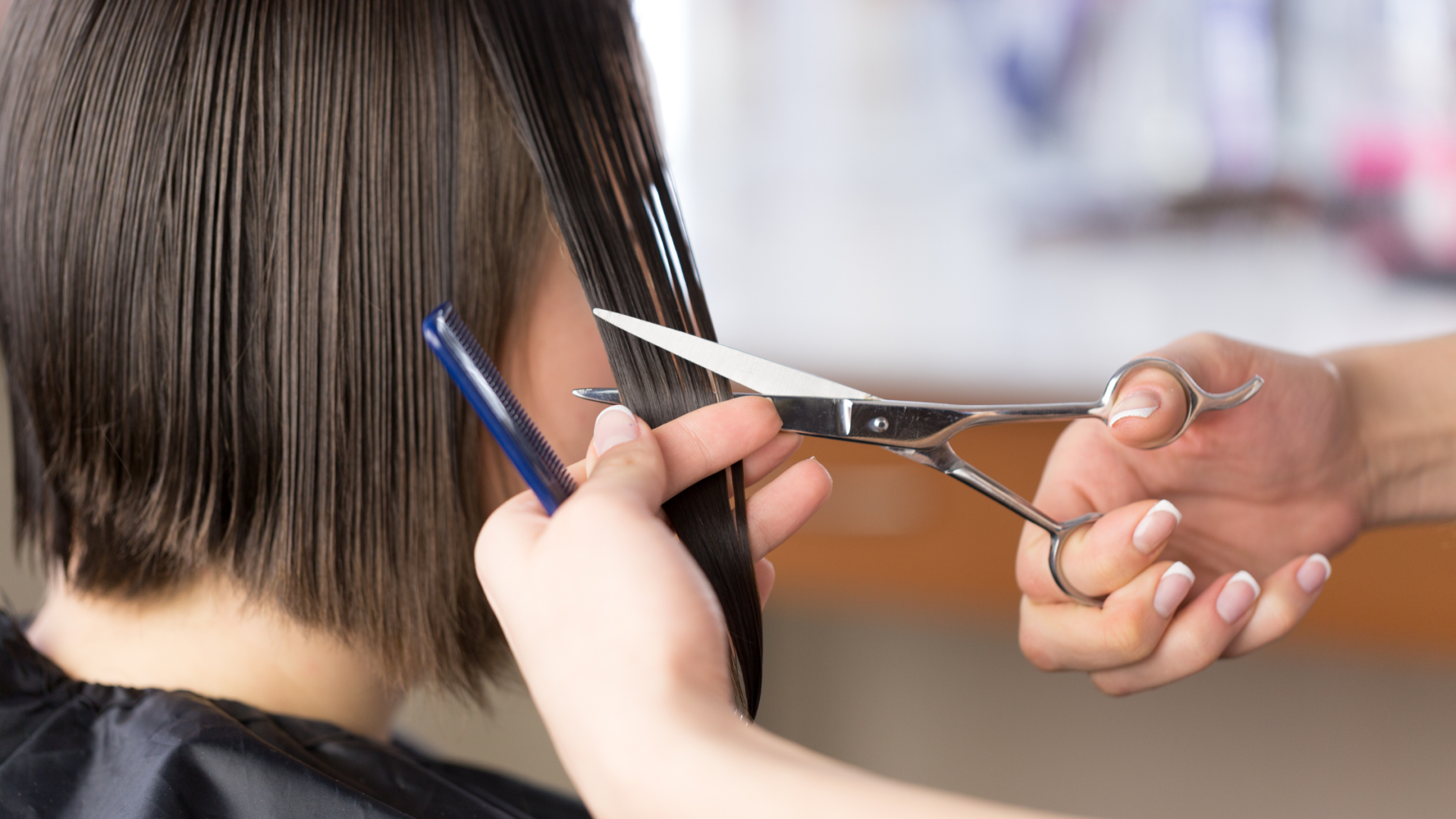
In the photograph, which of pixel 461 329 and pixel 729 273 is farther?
pixel 729 273

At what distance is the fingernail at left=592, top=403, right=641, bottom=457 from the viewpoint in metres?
0.50

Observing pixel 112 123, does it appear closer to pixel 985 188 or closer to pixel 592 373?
pixel 592 373

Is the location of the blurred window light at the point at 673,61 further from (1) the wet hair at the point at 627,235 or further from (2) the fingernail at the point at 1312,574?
(2) the fingernail at the point at 1312,574

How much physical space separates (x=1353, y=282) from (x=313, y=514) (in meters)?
1.42

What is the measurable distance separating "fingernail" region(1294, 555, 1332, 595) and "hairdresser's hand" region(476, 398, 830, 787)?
1.75 feet

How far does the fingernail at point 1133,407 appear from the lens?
628 mm

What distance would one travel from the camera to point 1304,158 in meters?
1.48

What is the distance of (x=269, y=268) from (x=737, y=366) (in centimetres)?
32

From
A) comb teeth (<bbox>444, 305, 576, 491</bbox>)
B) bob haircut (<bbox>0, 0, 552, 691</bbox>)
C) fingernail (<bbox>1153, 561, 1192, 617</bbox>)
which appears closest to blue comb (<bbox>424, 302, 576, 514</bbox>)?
comb teeth (<bbox>444, 305, 576, 491</bbox>)

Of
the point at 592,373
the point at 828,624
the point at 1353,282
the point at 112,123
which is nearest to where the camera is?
the point at 112,123

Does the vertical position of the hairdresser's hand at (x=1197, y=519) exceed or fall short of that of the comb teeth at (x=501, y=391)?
it falls short

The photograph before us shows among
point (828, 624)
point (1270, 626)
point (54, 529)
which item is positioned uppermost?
point (54, 529)

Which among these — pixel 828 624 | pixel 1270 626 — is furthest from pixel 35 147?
pixel 828 624

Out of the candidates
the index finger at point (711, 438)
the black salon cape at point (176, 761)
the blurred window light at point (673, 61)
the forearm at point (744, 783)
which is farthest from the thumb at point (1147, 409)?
the blurred window light at point (673, 61)
